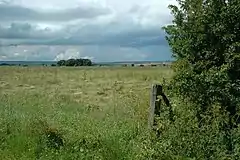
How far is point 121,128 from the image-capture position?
452 inches

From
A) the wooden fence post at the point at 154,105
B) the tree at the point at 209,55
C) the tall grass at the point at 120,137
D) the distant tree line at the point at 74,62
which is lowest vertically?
the distant tree line at the point at 74,62

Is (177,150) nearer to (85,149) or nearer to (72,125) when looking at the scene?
(85,149)

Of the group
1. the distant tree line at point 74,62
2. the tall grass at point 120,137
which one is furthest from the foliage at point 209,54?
the distant tree line at point 74,62

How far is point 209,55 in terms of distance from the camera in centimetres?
1088

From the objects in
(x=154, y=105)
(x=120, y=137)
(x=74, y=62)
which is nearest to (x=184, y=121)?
(x=154, y=105)

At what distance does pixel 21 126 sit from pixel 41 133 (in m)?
1.06

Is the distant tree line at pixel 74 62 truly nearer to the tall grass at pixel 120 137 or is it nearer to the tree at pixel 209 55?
the tall grass at pixel 120 137

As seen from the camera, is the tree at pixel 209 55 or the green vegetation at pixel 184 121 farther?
the tree at pixel 209 55

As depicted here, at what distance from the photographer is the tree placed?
10586 millimetres

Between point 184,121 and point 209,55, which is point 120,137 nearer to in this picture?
point 184,121

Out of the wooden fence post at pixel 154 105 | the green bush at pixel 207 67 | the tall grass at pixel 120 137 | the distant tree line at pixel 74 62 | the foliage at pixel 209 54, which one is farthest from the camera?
the distant tree line at pixel 74 62

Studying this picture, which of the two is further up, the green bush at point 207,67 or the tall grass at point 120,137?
the green bush at point 207,67

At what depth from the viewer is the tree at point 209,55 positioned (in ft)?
34.7


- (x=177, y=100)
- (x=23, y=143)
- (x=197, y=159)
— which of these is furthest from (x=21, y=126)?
(x=197, y=159)
